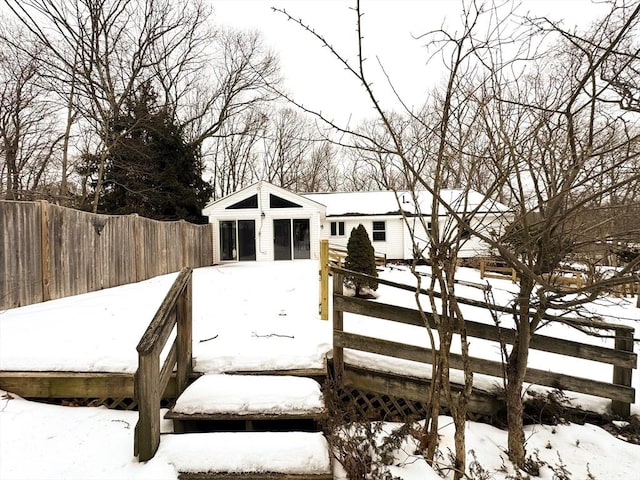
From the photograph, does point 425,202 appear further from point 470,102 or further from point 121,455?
point 121,455

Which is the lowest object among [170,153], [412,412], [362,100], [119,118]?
→ [412,412]

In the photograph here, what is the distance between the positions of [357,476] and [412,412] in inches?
48.8

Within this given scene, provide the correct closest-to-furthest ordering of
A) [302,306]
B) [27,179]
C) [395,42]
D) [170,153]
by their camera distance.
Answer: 1. [395,42]
2. [302,306]
3. [27,179]
4. [170,153]

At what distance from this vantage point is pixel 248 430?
8.48ft

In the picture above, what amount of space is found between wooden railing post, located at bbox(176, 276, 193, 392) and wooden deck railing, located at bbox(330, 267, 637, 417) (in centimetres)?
138

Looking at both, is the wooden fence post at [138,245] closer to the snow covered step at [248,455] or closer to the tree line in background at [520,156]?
the snow covered step at [248,455]

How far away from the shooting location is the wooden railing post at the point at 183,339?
116 inches

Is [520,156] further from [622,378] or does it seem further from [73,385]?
[73,385]

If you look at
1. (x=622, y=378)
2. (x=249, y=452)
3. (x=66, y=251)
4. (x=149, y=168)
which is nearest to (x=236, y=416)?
(x=249, y=452)

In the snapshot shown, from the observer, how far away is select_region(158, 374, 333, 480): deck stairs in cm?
214

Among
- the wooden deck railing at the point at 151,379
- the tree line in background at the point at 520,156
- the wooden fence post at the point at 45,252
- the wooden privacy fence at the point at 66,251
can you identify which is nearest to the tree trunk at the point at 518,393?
the tree line in background at the point at 520,156

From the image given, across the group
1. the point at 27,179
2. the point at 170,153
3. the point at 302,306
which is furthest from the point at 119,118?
the point at 302,306

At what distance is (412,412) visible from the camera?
328cm

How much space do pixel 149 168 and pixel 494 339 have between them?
17.4m
